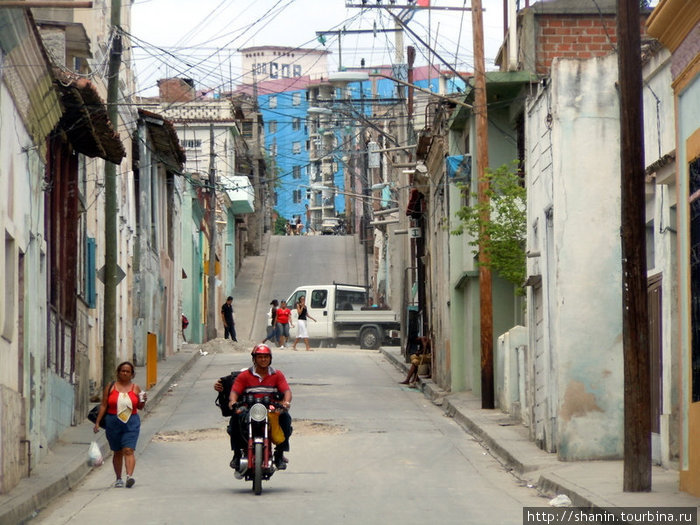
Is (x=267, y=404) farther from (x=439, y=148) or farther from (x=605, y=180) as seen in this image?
(x=439, y=148)

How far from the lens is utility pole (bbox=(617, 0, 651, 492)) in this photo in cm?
1319

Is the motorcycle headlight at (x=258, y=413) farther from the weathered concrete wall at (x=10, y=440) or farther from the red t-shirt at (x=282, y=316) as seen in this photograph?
the red t-shirt at (x=282, y=316)


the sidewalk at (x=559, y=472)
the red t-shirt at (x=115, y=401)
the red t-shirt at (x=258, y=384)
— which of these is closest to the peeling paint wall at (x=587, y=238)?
the sidewalk at (x=559, y=472)

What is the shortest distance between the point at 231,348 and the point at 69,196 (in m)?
24.9

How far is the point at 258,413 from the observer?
14.4 m

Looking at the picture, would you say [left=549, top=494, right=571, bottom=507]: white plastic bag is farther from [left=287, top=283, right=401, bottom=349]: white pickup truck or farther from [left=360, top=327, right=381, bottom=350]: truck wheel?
[left=360, top=327, right=381, bottom=350]: truck wheel

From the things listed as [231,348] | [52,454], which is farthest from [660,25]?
[231,348]

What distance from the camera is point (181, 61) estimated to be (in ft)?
85.6

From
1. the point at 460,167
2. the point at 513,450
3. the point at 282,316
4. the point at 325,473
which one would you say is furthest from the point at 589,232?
the point at 282,316

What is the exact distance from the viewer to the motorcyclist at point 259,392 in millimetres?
14719

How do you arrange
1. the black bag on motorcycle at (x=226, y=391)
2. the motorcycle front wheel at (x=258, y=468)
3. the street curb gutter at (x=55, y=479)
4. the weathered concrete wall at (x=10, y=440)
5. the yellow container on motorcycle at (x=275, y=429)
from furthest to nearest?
the black bag on motorcycle at (x=226, y=391)
the yellow container on motorcycle at (x=275, y=429)
the motorcycle front wheel at (x=258, y=468)
the weathered concrete wall at (x=10, y=440)
the street curb gutter at (x=55, y=479)

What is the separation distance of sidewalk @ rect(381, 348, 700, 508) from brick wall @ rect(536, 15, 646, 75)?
7.06 meters

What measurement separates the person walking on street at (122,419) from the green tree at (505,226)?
10205mm

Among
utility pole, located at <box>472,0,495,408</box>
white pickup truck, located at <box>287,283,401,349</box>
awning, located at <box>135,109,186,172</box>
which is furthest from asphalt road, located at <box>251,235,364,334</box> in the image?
utility pole, located at <box>472,0,495,408</box>
